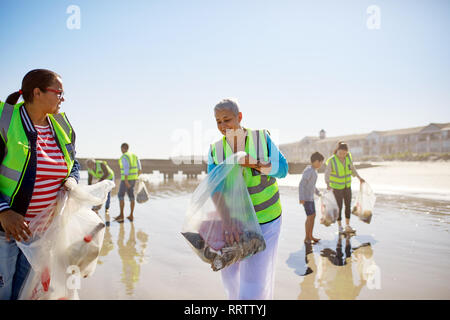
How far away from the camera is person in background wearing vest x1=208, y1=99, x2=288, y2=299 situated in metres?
2.03

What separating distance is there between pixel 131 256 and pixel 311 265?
2.78 metres

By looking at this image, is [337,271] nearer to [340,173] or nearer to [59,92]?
[340,173]

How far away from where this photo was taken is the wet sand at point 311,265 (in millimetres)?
3414

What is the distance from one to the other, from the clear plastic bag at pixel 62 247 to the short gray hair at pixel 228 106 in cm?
104

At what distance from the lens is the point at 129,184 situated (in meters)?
7.94

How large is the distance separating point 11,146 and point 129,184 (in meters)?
6.37

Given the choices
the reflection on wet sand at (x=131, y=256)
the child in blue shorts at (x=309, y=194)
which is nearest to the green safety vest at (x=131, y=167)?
the reflection on wet sand at (x=131, y=256)

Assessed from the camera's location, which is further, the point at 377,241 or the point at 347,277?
the point at 377,241

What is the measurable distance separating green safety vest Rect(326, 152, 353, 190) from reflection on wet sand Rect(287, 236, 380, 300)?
1.28 m

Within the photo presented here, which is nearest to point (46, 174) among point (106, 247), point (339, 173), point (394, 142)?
point (106, 247)

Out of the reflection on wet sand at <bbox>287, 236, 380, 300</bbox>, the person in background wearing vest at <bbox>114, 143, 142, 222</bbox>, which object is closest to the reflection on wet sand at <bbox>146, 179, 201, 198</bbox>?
the person in background wearing vest at <bbox>114, 143, 142, 222</bbox>

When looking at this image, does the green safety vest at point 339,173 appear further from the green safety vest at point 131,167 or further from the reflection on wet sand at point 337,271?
the green safety vest at point 131,167

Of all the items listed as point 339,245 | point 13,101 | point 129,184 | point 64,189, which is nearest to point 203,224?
point 64,189
